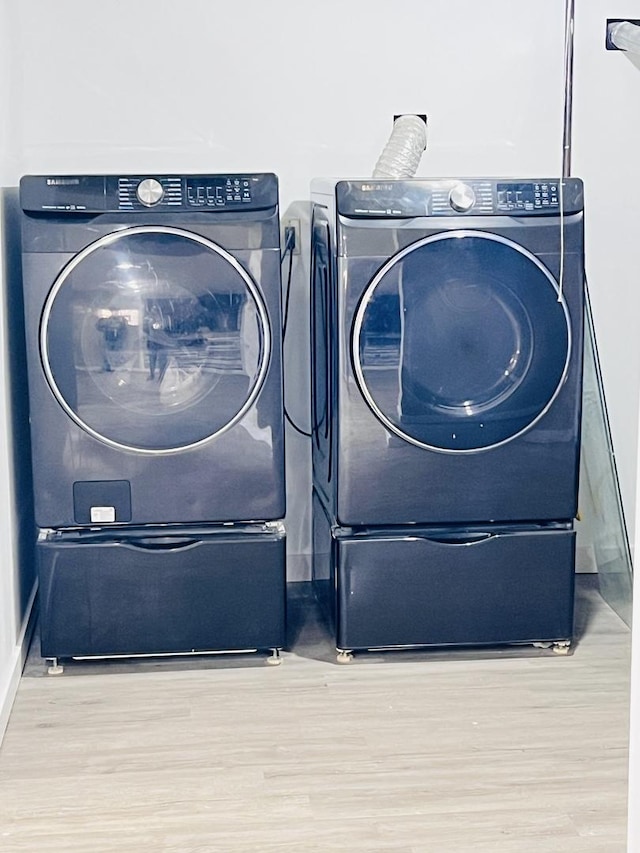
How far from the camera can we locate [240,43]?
2979 mm

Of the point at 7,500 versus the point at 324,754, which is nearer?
the point at 324,754

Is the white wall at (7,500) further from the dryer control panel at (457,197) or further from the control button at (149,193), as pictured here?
the dryer control panel at (457,197)

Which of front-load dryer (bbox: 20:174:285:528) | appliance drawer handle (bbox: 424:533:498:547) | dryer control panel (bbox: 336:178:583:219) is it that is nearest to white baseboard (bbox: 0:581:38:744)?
front-load dryer (bbox: 20:174:285:528)

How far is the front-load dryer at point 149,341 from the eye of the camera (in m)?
2.46

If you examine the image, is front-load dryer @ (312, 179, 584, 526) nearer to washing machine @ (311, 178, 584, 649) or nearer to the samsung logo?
washing machine @ (311, 178, 584, 649)

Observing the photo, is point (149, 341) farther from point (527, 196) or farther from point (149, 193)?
point (527, 196)

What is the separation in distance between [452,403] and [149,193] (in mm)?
787

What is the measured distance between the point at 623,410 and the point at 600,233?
0.49 m

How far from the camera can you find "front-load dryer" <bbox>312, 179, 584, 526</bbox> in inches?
97.7

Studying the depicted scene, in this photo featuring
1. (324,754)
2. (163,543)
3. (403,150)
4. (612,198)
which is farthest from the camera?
(612,198)

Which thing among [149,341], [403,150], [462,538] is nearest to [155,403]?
[149,341]

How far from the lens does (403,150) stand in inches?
108

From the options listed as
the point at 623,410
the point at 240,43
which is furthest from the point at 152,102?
the point at 623,410

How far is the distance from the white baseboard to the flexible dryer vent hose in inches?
52.3
